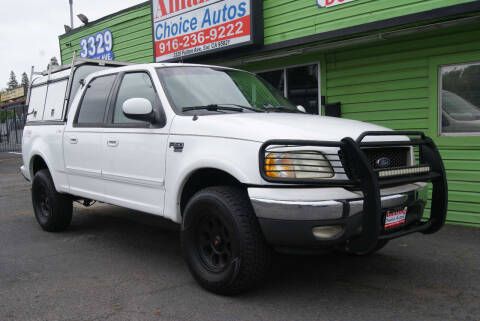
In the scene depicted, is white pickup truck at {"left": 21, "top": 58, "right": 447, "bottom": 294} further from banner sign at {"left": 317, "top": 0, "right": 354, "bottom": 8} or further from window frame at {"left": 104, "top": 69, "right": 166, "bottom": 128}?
banner sign at {"left": 317, "top": 0, "right": 354, "bottom": 8}

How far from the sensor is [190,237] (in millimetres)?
3705

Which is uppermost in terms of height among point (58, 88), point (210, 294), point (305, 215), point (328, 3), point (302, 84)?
point (328, 3)

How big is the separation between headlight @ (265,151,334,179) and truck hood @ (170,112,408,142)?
0.13m

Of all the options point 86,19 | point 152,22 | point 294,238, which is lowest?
point 294,238

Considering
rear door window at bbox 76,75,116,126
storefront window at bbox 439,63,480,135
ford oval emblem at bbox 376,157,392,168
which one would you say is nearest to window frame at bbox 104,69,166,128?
rear door window at bbox 76,75,116,126

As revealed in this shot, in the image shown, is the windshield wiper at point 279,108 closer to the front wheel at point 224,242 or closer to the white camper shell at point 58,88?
the front wheel at point 224,242

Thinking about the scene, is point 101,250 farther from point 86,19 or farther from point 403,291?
point 86,19

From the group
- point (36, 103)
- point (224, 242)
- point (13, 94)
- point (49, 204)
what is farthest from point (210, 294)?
point (13, 94)

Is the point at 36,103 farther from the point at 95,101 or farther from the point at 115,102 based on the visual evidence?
the point at 115,102

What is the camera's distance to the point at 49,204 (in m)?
5.72

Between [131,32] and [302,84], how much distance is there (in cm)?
560

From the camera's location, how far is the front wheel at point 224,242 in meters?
3.21

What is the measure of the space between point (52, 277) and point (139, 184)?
114cm

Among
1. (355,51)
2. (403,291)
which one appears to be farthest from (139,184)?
(355,51)
